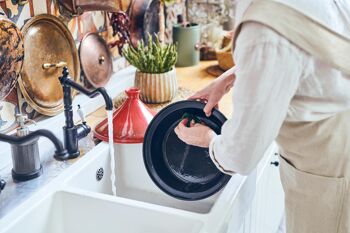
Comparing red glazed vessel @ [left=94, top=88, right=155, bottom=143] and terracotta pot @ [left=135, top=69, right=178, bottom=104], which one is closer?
red glazed vessel @ [left=94, top=88, right=155, bottom=143]

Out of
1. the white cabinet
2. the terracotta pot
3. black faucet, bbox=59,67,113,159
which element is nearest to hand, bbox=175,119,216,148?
black faucet, bbox=59,67,113,159

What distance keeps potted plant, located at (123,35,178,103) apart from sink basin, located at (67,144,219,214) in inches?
14.1

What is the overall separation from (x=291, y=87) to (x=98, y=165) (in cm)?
78

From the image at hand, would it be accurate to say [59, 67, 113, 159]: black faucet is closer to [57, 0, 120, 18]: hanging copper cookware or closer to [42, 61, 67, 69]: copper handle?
[42, 61, 67, 69]: copper handle

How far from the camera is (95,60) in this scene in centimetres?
172

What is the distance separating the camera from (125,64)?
80.1 inches

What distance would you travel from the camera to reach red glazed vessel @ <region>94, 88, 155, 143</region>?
1.44 m

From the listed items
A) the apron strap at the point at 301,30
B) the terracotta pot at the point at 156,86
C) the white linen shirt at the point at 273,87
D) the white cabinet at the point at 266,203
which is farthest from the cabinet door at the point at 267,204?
the apron strap at the point at 301,30

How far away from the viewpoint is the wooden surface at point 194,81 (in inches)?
66.6

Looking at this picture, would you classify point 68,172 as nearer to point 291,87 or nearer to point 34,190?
point 34,190

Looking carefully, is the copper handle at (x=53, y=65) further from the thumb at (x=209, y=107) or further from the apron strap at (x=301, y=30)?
the apron strap at (x=301, y=30)

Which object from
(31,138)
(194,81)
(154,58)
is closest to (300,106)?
(31,138)

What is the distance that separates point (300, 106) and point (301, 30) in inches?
5.9

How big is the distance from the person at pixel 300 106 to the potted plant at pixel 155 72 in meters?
0.72
